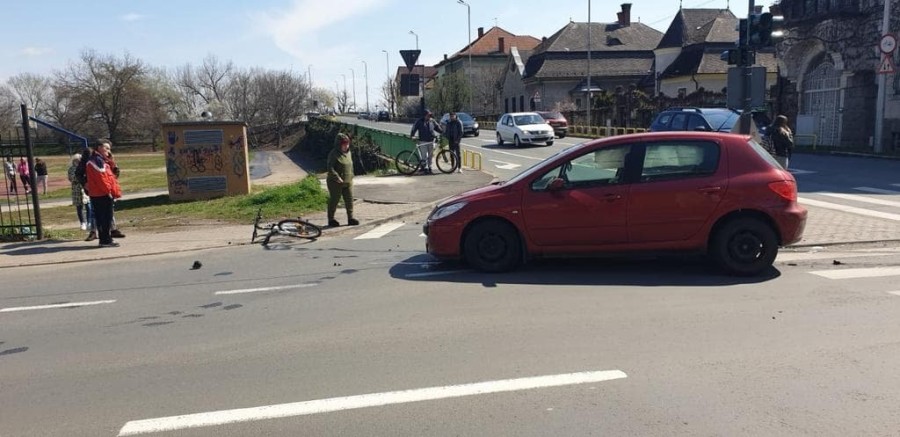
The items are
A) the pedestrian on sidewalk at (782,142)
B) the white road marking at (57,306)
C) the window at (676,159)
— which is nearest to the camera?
the white road marking at (57,306)

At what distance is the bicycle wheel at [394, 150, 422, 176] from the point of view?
20.1 meters

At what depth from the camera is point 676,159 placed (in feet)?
24.1

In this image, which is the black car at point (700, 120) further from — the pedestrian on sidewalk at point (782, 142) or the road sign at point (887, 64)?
the road sign at point (887, 64)

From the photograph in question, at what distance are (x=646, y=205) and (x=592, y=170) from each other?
2.32 ft

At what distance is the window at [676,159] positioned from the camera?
730 centimetres

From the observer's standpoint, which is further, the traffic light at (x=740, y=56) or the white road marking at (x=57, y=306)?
the traffic light at (x=740, y=56)

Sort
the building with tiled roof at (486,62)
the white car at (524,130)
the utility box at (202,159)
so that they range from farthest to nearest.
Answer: the building with tiled roof at (486,62) < the white car at (524,130) < the utility box at (202,159)

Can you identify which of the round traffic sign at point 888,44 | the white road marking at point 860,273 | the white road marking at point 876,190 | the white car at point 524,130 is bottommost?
the white road marking at point 860,273

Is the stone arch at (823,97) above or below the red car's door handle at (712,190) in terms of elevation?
above

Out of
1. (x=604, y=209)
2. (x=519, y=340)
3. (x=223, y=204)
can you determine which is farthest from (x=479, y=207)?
(x=223, y=204)

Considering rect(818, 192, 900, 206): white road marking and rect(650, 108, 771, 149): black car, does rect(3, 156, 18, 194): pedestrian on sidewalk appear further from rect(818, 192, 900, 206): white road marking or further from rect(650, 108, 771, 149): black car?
rect(818, 192, 900, 206): white road marking

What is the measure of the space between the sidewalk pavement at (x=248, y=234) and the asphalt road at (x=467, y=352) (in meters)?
1.66

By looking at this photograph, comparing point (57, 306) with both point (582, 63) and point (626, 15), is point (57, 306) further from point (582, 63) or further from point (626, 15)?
point (626, 15)

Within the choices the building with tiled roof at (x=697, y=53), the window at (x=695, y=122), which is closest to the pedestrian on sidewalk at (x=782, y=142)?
the window at (x=695, y=122)
